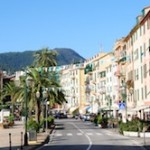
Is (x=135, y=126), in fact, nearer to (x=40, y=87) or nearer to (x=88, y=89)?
(x=40, y=87)

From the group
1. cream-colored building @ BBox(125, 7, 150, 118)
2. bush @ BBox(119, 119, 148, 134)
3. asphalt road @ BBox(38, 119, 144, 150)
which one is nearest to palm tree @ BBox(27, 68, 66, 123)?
cream-colored building @ BBox(125, 7, 150, 118)

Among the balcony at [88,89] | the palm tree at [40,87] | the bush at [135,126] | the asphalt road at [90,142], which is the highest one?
the balcony at [88,89]

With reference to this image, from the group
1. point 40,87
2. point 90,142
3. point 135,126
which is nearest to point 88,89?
point 40,87

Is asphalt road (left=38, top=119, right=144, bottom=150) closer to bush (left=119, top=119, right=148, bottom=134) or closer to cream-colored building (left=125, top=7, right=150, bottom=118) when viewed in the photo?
bush (left=119, top=119, right=148, bottom=134)

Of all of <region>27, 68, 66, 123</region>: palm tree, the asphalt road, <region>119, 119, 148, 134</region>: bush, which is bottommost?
the asphalt road

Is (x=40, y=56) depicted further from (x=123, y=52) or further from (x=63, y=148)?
(x=63, y=148)

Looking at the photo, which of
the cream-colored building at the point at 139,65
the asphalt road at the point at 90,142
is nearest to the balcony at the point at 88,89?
the cream-colored building at the point at 139,65

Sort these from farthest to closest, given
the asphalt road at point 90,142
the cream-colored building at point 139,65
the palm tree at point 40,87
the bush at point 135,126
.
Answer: the cream-colored building at point 139,65, the palm tree at point 40,87, the bush at point 135,126, the asphalt road at point 90,142

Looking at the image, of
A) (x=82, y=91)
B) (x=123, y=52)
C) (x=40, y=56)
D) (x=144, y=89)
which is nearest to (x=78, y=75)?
(x=82, y=91)

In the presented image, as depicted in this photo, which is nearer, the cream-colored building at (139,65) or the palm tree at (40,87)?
the palm tree at (40,87)

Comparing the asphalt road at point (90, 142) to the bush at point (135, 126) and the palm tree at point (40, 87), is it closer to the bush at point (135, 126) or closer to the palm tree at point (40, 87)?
the bush at point (135, 126)

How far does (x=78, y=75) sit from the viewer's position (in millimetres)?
192250

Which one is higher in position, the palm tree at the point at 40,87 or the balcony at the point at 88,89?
the balcony at the point at 88,89

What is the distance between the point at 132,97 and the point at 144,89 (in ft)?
42.8
